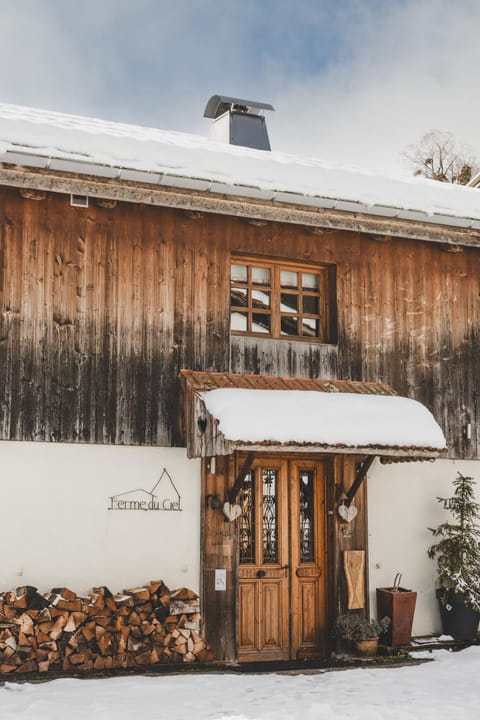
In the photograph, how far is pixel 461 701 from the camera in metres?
8.46

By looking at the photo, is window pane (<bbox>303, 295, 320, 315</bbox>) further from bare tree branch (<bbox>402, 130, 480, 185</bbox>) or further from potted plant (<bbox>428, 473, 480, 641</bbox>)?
bare tree branch (<bbox>402, 130, 480, 185</bbox>)

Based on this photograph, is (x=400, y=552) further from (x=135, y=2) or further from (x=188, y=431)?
(x=135, y=2)

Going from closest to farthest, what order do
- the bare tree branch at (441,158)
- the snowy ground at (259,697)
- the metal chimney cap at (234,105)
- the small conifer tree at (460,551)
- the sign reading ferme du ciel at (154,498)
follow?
the snowy ground at (259,697) < the sign reading ferme du ciel at (154,498) < the small conifer tree at (460,551) < the metal chimney cap at (234,105) < the bare tree branch at (441,158)

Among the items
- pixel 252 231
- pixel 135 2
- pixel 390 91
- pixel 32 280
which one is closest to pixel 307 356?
pixel 252 231

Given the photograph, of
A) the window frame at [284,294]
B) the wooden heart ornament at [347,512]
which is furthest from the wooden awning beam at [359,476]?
the window frame at [284,294]

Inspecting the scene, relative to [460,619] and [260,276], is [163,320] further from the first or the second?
[460,619]

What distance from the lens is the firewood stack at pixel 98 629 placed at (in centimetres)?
918

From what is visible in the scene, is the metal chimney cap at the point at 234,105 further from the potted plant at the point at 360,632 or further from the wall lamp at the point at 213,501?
the potted plant at the point at 360,632

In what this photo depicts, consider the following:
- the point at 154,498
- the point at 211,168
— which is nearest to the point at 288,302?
the point at 211,168

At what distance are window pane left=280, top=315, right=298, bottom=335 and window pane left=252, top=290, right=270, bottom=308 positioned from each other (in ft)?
0.89

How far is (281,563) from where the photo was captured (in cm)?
1097

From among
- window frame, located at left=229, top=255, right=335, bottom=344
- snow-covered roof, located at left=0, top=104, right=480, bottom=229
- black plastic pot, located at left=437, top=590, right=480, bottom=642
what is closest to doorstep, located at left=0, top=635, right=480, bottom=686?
black plastic pot, located at left=437, top=590, right=480, bottom=642

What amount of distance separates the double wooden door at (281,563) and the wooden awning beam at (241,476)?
0.41 m

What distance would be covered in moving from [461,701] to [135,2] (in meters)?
10.9
